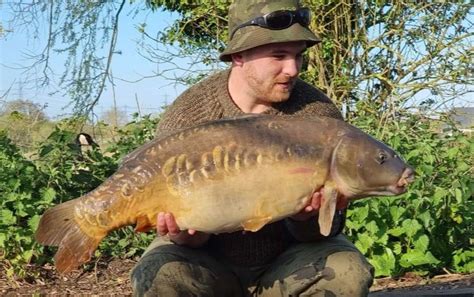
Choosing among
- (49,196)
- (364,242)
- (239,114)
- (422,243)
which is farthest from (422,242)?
(49,196)

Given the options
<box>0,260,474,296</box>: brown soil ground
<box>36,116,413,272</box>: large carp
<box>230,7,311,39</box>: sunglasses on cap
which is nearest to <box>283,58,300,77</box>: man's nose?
<box>230,7,311,39</box>: sunglasses on cap

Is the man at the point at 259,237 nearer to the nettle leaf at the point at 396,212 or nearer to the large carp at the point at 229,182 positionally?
the large carp at the point at 229,182

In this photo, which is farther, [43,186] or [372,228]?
[43,186]

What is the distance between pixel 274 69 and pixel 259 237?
0.69 meters

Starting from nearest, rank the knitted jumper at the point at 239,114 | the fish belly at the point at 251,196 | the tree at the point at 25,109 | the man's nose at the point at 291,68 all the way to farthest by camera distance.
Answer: the fish belly at the point at 251,196, the man's nose at the point at 291,68, the knitted jumper at the point at 239,114, the tree at the point at 25,109

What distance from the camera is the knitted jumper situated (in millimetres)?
3402

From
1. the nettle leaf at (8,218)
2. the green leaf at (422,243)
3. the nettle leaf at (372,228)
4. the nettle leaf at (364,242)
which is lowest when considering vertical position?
the green leaf at (422,243)

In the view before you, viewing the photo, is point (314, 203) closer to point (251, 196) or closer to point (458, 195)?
point (251, 196)

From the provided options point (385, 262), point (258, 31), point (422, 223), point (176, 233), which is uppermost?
point (258, 31)

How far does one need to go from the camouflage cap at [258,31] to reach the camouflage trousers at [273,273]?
831 millimetres

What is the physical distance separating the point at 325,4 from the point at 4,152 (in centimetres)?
460

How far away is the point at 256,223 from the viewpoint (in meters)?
2.73

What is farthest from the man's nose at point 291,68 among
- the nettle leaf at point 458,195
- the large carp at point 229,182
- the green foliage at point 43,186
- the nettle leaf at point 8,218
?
the nettle leaf at point 8,218

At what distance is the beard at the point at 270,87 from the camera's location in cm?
331
